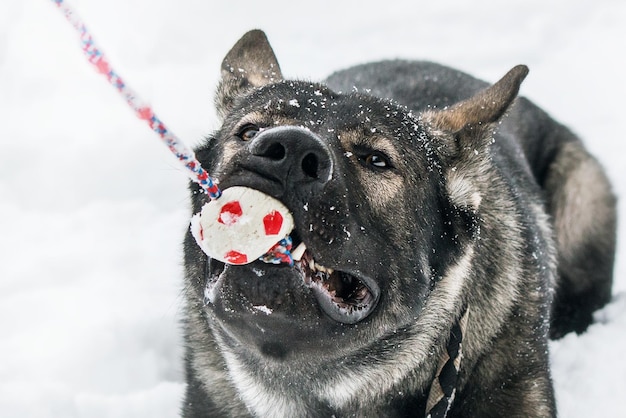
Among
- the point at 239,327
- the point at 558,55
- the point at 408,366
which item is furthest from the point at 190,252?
the point at 558,55

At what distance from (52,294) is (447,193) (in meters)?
3.04

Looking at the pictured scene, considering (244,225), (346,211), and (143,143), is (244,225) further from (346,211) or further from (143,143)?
(143,143)

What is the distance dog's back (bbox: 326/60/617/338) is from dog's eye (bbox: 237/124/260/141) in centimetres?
199

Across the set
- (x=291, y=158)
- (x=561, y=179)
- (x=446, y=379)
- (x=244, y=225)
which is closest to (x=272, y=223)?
(x=244, y=225)

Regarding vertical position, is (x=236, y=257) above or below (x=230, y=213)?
below

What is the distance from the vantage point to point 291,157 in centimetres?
221

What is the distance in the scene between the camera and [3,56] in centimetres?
697

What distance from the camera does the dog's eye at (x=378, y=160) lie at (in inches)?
106

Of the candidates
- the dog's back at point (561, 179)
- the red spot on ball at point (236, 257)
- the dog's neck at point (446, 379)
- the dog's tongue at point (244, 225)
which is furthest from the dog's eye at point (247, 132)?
the dog's back at point (561, 179)

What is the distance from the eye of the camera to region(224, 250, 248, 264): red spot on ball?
219 cm

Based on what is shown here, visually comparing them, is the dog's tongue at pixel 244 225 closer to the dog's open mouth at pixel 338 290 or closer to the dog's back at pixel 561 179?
the dog's open mouth at pixel 338 290

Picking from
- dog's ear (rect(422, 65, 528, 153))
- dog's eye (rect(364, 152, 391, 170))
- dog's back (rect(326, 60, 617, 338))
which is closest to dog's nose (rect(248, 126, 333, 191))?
dog's eye (rect(364, 152, 391, 170))

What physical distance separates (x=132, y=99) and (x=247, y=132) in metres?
1.06

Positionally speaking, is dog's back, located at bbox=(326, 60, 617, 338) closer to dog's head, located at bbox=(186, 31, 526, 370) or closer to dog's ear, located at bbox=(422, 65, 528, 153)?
dog's ear, located at bbox=(422, 65, 528, 153)
